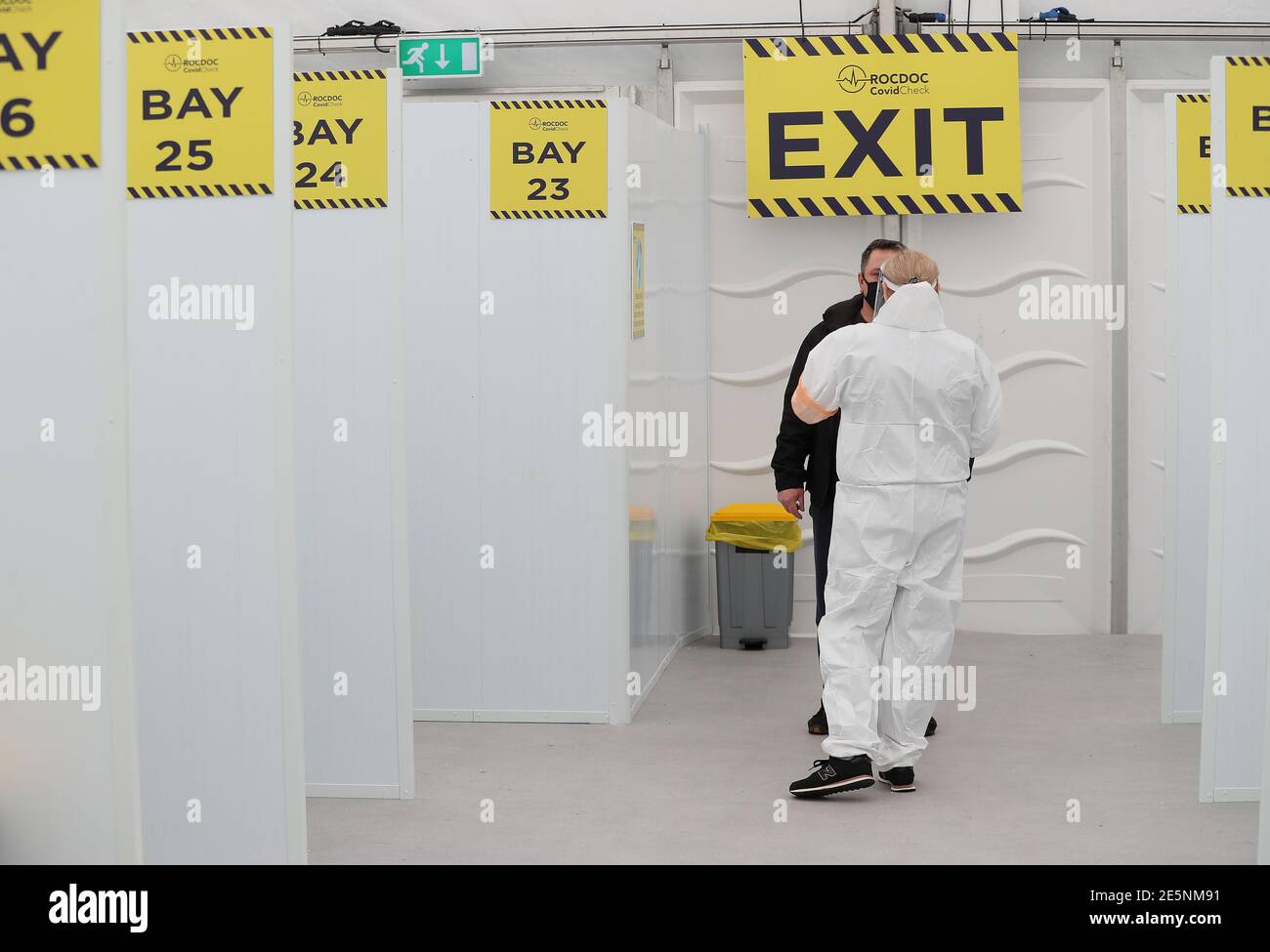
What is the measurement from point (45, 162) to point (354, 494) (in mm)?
1777

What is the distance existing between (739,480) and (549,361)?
6.71 feet

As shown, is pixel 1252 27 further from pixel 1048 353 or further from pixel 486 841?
pixel 486 841

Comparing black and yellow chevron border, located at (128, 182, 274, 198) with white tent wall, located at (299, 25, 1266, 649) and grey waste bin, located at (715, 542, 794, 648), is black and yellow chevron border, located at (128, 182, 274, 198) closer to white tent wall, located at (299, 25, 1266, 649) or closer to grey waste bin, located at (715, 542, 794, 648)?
grey waste bin, located at (715, 542, 794, 648)

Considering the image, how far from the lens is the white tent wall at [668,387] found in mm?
5605

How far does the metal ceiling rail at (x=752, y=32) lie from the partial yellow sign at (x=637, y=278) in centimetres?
177

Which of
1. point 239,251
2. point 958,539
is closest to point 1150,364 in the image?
point 958,539

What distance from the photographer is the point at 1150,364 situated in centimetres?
693

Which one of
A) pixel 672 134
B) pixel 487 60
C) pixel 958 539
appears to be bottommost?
pixel 958 539

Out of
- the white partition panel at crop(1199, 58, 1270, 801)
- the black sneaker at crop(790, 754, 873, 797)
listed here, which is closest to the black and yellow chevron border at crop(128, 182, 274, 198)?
the black sneaker at crop(790, 754, 873, 797)

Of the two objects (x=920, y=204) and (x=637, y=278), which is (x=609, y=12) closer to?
(x=920, y=204)

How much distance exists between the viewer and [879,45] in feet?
22.0

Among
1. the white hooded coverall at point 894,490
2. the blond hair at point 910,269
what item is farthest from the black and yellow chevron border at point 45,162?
the blond hair at point 910,269

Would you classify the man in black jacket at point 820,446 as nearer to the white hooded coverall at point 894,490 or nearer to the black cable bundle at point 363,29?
the white hooded coverall at point 894,490

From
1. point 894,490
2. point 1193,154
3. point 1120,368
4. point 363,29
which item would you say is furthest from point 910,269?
point 363,29
